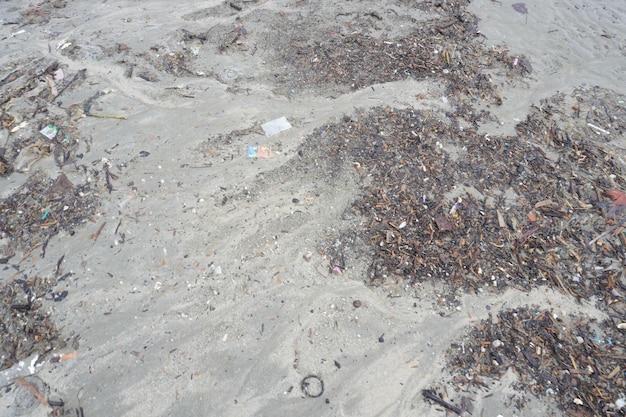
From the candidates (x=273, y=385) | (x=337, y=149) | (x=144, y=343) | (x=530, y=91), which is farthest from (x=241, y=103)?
(x=530, y=91)

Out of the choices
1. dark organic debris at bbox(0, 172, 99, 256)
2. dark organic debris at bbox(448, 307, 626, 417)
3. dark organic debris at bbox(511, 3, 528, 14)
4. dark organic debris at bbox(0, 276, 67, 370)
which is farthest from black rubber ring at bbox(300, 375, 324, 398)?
dark organic debris at bbox(511, 3, 528, 14)

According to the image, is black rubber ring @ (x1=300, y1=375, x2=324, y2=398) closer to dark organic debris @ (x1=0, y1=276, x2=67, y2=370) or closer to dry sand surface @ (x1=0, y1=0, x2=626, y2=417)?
dry sand surface @ (x1=0, y1=0, x2=626, y2=417)

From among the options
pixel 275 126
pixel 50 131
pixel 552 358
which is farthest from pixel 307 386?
pixel 50 131

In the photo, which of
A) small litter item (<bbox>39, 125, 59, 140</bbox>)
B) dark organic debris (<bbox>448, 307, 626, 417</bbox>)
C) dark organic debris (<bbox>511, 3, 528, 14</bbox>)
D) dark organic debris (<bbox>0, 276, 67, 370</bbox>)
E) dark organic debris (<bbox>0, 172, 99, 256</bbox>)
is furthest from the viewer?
dark organic debris (<bbox>511, 3, 528, 14</bbox>)

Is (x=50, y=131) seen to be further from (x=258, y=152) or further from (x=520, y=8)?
(x=520, y=8)

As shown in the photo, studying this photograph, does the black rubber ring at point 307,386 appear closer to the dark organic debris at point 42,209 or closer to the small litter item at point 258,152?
the small litter item at point 258,152

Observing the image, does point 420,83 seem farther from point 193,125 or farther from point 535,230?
point 193,125
